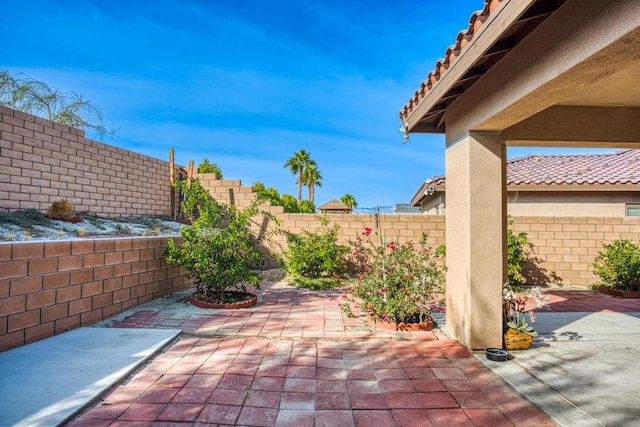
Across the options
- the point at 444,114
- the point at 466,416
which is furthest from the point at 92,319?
the point at 444,114

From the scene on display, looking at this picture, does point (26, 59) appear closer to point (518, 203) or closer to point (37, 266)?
point (37, 266)

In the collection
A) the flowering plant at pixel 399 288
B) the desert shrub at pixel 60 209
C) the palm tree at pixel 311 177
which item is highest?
the palm tree at pixel 311 177

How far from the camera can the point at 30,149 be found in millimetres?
7270

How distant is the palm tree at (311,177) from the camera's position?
34.3 metres

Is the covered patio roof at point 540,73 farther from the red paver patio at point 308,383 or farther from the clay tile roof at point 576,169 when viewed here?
the clay tile roof at point 576,169

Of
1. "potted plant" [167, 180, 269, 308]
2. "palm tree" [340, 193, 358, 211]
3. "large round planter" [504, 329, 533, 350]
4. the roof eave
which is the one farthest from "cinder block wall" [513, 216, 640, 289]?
"palm tree" [340, 193, 358, 211]

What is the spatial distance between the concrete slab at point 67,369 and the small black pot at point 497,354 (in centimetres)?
337

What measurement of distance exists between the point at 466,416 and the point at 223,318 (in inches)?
136

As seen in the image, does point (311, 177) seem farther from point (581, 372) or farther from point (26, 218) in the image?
point (581, 372)

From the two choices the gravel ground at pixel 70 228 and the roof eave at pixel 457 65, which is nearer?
the roof eave at pixel 457 65

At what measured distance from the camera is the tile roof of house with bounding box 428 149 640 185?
9984 millimetres

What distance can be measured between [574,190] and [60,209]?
12.3m

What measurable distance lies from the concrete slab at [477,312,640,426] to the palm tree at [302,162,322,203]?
29.9 meters

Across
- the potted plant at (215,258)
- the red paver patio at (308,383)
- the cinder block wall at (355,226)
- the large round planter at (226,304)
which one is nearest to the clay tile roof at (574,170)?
the cinder block wall at (355,226)
